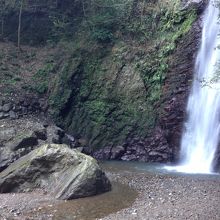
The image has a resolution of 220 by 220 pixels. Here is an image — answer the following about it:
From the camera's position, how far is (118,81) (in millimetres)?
20766

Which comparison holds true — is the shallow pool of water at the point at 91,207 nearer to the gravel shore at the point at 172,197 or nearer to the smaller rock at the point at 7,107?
the gravel shore at the point at 172,197

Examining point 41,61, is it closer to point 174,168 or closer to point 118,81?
point 118,81

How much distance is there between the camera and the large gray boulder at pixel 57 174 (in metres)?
12.3

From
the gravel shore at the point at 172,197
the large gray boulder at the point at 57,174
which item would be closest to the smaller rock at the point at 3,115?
the large gray boulder at the point at 57,174

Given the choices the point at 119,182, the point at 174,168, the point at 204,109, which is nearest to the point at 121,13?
the point at 204,109

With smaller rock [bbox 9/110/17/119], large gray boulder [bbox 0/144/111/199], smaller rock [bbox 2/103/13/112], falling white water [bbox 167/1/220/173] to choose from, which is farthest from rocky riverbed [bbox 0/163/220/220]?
smaller rock [bbox 2/103/13/112]

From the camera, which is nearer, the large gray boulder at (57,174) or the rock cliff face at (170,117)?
the large gray boulder at (57,174)

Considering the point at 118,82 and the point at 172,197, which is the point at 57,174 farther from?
the point at 118,82

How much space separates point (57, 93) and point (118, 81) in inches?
127

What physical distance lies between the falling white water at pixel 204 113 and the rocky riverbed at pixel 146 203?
3131 millimetres

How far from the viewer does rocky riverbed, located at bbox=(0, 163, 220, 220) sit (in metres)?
10.6

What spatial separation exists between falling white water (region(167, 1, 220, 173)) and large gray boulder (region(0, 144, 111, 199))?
5.09 metres

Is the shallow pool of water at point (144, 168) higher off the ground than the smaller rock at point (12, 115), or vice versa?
the smaller rock at point (12, 115)

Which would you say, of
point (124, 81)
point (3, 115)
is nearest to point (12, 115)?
point (3, 115)
